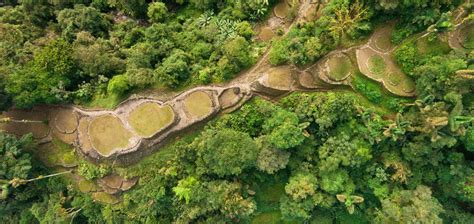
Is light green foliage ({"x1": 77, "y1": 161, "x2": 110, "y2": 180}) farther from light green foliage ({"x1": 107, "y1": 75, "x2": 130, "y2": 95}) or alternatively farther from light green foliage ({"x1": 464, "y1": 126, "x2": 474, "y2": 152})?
light green foliage ({"x1": 464, "y1": 126, "x2": 474, "y2": 152})

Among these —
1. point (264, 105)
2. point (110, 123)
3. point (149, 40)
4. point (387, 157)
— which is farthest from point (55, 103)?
point (387, 157)

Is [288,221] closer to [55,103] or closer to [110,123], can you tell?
[110,123]

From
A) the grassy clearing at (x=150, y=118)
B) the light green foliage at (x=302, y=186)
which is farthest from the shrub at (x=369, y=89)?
the grassy clearing at (x=150, y=118)

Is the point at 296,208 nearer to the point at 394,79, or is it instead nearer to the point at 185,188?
the point at 185,188

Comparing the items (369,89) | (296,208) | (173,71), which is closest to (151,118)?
(173,71)

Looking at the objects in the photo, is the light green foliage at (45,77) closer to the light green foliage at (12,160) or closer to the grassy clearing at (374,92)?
the light green foliage at (12,160)

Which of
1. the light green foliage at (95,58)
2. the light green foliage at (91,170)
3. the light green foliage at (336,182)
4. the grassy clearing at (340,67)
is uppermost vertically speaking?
the grassy clearing at (340,67)
